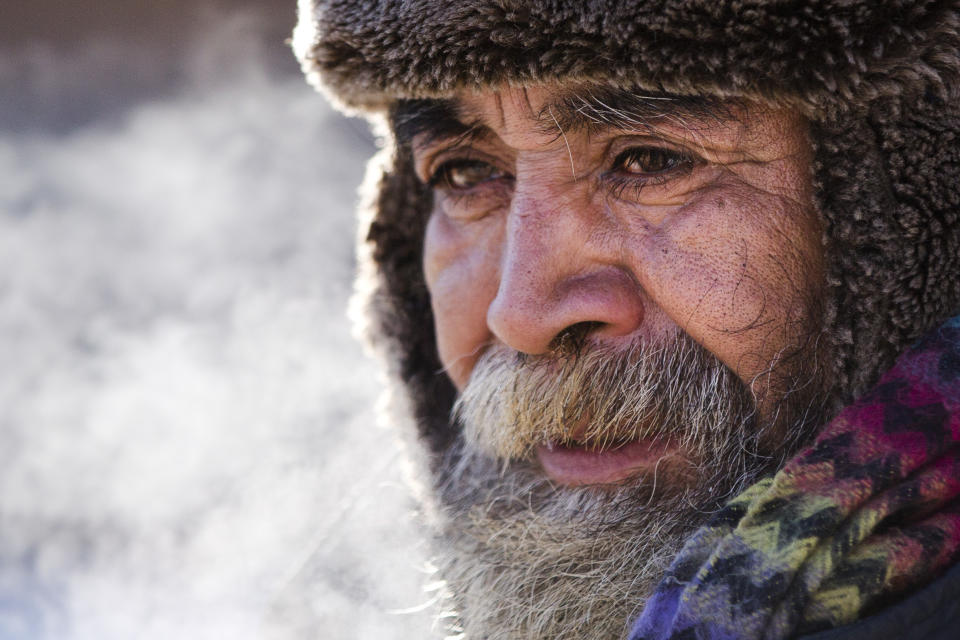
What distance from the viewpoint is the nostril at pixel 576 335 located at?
5.34 feet

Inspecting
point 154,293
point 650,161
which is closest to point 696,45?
point 650,161

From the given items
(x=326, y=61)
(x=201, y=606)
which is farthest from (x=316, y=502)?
(x=326, y=61)

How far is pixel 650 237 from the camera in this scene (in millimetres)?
1603

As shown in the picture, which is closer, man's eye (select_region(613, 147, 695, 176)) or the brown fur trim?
the brown fur trim

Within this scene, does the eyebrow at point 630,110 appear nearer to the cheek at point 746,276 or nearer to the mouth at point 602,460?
the cheek at point 746,276

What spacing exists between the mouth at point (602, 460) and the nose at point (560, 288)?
0.21 m

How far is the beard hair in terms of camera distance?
1.58 metres

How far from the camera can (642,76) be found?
143cm

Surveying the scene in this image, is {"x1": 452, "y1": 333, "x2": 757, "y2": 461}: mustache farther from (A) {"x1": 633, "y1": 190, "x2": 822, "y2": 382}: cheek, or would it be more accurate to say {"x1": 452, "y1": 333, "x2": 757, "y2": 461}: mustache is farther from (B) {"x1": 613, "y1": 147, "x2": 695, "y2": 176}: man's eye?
(B) {"x1": 613, "y1": 147, "x2": 695, "y2": 176}: man's eye

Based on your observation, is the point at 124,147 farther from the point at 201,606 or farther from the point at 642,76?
the point at 642,76

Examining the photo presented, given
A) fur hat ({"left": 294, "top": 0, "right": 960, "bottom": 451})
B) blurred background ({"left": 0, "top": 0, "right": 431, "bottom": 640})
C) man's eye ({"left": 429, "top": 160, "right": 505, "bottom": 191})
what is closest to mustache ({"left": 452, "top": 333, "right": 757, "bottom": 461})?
fur hat ({"left": 294, "top": 0, "right": 960, "bottom": 451})

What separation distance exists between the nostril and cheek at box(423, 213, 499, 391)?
0.29 m

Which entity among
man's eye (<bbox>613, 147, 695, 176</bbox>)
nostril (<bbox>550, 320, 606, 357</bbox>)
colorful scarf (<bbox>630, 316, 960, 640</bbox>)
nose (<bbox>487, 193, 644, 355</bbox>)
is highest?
man's eye (<bbox>613, 147, 695, 176</bbox>)

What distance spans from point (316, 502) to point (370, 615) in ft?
2.82
